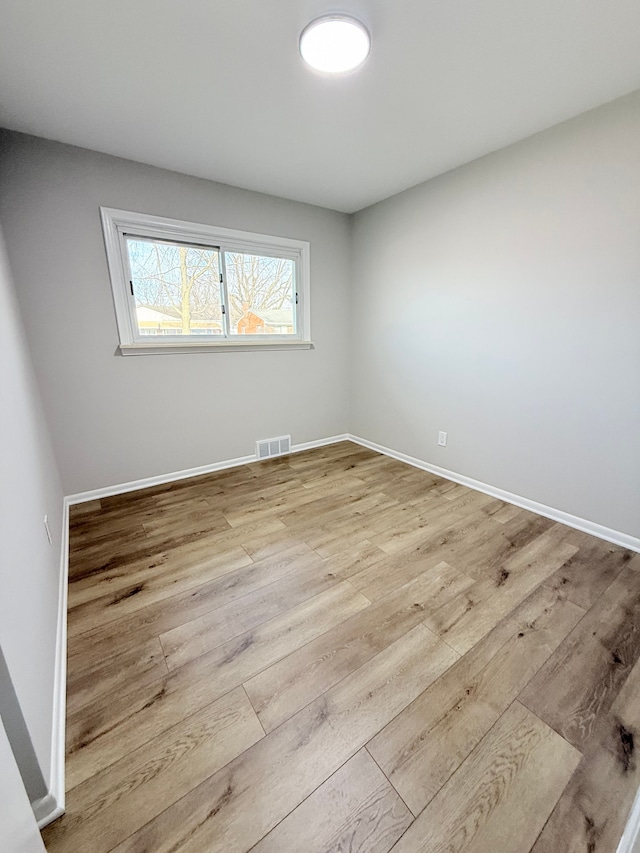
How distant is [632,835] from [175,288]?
11.2 feet

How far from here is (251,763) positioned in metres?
1.02

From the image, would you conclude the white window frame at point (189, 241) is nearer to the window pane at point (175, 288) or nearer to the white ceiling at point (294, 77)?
the window pane at point (175, 288)

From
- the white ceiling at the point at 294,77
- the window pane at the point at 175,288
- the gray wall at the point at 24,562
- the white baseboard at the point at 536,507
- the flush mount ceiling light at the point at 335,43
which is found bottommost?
the white baseboard at the point at 536,507

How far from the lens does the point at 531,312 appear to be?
223 cm

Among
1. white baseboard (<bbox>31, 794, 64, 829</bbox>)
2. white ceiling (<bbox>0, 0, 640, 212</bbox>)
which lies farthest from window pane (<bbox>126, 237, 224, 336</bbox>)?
white baseboard (<bbox>31, 794, 64, 829</bbox>)

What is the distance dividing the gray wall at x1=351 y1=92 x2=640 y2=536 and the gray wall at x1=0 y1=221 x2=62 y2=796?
2732mm

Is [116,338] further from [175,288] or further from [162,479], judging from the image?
[162,479]

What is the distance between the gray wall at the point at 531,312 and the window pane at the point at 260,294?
93cm

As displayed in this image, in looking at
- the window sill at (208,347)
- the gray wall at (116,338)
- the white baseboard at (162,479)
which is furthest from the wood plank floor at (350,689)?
the window sill at (208,347)

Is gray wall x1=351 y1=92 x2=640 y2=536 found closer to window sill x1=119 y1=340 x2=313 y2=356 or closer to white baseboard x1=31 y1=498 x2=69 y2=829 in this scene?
window sill x1=119 y1=340 x2=313 y2=356

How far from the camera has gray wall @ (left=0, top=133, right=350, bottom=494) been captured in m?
2.14

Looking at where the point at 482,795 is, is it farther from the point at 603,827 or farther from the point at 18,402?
the point at 18,402

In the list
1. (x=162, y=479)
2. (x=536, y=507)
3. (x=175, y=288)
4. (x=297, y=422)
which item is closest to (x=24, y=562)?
(x=162, y=479)

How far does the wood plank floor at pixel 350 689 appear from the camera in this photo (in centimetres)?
90
